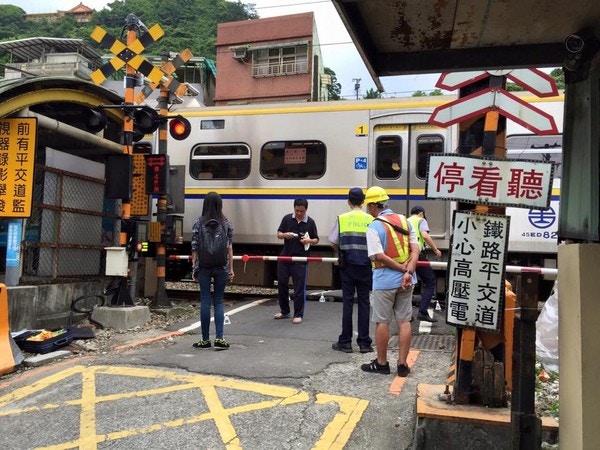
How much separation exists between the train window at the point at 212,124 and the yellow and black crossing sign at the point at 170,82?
117 cm

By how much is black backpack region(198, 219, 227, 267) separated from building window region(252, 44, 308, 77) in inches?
994

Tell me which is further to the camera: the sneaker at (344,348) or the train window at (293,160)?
the train window at (293,160)

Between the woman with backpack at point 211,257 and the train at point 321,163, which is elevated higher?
the train at point 321,163

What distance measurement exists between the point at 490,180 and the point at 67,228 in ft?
21.0

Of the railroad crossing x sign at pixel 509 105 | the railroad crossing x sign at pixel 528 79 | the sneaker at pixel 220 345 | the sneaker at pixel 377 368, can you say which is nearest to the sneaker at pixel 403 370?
the sneaker at pixel 377 368

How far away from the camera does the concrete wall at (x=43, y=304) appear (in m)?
6.18

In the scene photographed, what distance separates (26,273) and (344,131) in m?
5.44

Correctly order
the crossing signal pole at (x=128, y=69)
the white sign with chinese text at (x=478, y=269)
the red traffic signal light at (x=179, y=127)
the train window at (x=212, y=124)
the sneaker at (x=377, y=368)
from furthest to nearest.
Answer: the train window at (x=212, y=124), the red traffic signal light at (x=179, y=127), the crossing signal pole at (x=128, y=69), the sneaker at (x=377, y=368), the white sign with chinese text at (x=478, y=269)

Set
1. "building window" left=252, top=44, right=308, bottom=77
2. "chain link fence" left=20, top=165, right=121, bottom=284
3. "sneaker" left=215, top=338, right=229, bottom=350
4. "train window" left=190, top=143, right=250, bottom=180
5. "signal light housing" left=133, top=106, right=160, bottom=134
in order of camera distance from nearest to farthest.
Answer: "sneaker" left=215, top=338, right=229, bottom=350, "chain link fence" left=20, top=165, right=121, bottom=284, "signal light housing" left=133, top=106, right=160, bottom=134, "train window" left=190, top=143, right=250, bottom=180, "building window" left=252, top=44, right=308, bottom=77

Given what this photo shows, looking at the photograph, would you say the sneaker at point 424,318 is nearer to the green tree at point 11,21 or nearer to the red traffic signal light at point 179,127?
the red traffic signal light at point 179,127

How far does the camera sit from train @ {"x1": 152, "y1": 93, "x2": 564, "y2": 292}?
8352mm

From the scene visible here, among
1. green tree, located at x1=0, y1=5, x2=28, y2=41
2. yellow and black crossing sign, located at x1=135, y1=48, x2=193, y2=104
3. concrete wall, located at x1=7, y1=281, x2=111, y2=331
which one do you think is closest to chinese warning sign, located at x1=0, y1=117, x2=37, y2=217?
concrete wall, located at x1=7, y1=281, x2=111, y2=331

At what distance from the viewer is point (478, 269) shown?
10.9ft

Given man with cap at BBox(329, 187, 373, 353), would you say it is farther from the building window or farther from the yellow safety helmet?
the building window
